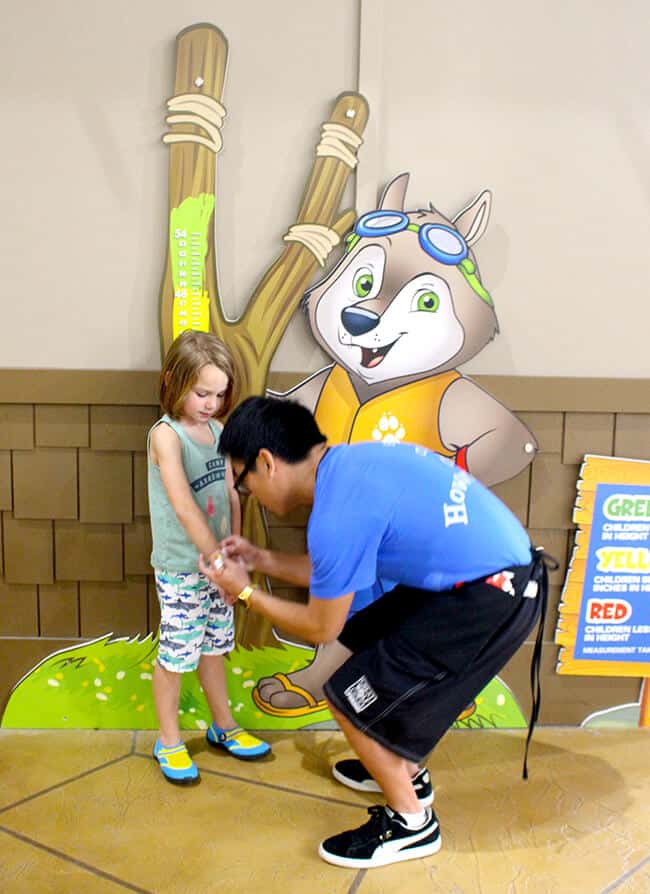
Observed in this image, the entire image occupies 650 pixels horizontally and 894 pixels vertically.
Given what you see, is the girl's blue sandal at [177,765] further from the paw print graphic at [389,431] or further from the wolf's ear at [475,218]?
the wolf's ear at [475,218]

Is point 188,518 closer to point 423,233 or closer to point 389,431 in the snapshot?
point 389,431

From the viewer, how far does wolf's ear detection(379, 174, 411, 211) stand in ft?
7.58

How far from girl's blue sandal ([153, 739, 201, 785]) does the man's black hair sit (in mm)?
988

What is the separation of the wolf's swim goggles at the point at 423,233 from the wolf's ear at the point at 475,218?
3cm

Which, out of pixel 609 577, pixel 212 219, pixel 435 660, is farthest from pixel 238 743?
pixel 212 219

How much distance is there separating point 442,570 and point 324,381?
81 centimetres

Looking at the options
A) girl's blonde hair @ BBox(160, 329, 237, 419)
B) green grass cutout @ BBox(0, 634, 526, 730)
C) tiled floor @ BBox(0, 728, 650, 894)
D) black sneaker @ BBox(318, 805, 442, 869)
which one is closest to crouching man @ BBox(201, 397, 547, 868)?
black sneaker @ BBox(318, 805, 442, 869)

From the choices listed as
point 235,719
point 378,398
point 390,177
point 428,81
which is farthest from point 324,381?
point 235,719

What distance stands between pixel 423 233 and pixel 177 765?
5.62 ft

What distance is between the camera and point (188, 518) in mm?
2045

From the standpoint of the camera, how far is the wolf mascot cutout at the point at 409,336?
2307mm

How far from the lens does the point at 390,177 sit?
2330 millimetres

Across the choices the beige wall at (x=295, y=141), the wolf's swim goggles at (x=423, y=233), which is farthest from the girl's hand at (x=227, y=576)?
the wolf's swim goggles at (x=423, y=233)

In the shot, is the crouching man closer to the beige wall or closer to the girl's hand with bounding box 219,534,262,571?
the girl's hand with bounding box 219,534,262,571
